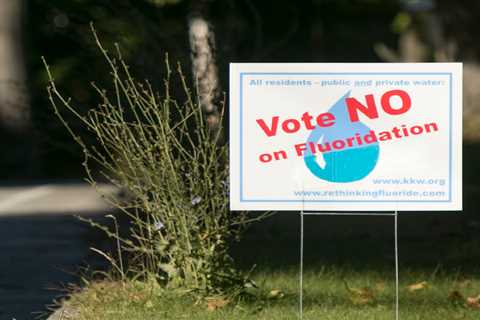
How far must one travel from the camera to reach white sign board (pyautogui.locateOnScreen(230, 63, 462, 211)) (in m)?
8.05

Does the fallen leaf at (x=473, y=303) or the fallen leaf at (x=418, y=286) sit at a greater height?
the fallen leaf at (x=418, y=286)

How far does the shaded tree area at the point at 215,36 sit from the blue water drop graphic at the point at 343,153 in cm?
329

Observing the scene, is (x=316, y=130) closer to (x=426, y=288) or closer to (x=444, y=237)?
(x=426, y=288)

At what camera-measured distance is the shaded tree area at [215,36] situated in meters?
12.9

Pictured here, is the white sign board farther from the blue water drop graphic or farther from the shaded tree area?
the shaded tree area

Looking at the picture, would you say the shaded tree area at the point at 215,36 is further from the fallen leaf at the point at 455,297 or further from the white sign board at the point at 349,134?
the white sign board at the point at 349,134

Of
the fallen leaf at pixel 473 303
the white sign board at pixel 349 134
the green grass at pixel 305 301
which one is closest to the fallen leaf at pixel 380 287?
the green grass at pixel 305 301

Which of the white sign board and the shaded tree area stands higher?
the shaded tree area

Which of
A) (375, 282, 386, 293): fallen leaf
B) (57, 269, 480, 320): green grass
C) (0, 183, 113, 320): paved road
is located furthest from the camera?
(0, 183, 113, 320): paved road

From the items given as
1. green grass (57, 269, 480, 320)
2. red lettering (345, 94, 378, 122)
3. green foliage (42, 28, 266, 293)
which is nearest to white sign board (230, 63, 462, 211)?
red lettering (345, 94, 378, 122)

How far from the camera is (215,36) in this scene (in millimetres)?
12844

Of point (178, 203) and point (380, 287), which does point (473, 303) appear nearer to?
point (380, 287)

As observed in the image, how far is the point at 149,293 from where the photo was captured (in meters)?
9.05

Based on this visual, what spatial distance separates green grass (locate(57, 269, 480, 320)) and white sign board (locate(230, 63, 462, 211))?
822 mm
